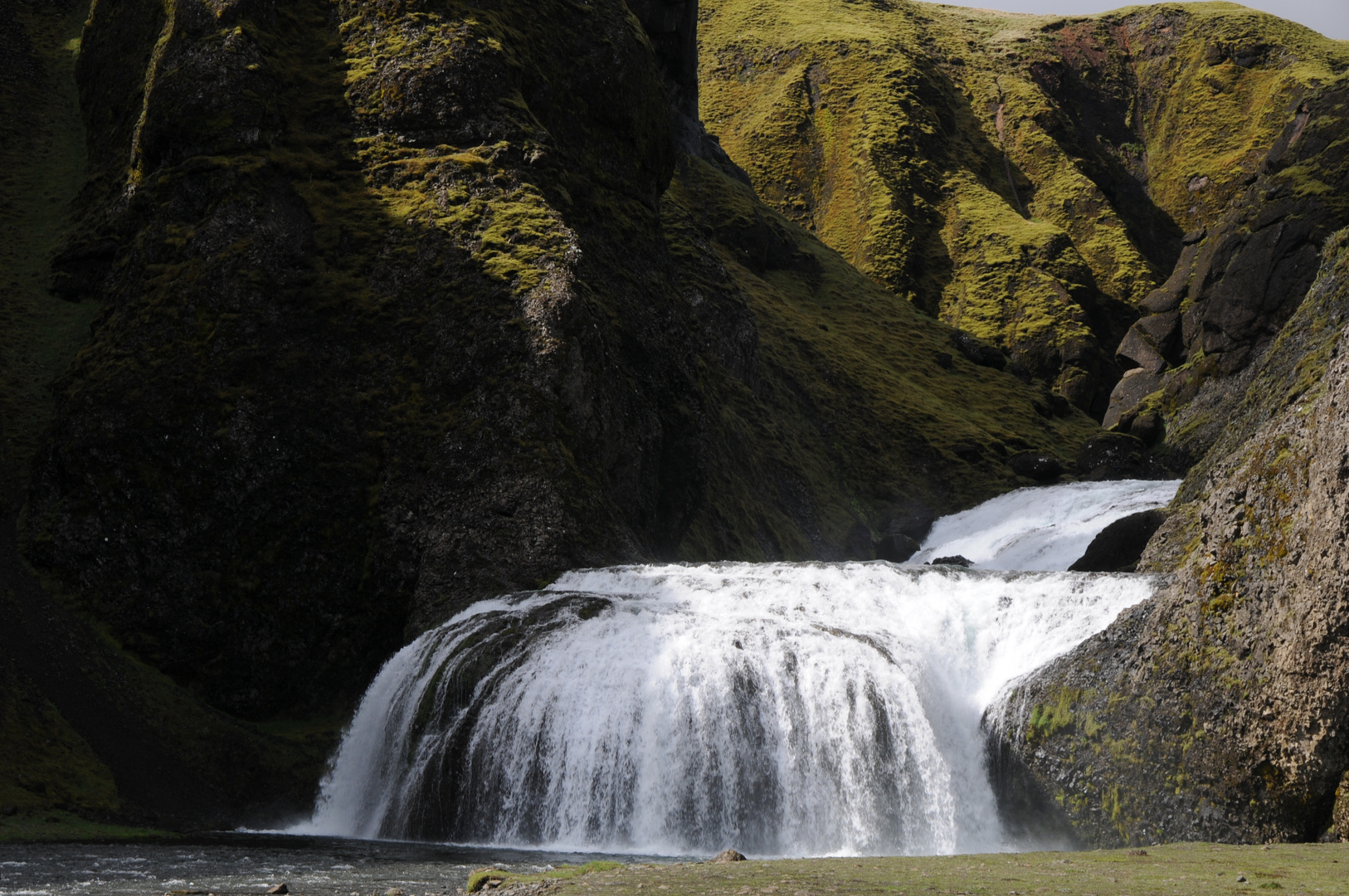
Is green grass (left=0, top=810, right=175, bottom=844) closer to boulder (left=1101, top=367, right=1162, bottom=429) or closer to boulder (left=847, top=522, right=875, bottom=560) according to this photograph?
boulder (left=847, top=522, right=875, bottom=560)

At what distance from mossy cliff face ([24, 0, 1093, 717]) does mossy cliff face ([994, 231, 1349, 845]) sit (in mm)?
16044

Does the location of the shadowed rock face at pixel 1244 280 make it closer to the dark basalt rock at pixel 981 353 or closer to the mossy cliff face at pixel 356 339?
the dark basalt rock at pixel 981 353

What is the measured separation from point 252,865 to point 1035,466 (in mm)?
65239

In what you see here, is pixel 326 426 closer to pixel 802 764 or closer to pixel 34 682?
pixel 34 682

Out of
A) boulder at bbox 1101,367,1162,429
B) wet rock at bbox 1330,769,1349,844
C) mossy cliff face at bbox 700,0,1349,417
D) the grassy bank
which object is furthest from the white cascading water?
mossy cliff face at bbox 700,0,1349,417

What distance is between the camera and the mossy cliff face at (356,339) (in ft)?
97.6

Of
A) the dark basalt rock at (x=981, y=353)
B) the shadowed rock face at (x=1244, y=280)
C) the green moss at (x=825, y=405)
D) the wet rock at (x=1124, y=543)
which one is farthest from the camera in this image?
the dark basalt rock at (x=981, y=353)

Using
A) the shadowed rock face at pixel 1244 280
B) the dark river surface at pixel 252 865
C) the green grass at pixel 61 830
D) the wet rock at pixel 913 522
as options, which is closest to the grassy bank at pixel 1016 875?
the dark river surface at pixel 252 865

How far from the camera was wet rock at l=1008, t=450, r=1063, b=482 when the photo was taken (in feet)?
238

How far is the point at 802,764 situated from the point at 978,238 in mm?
103134

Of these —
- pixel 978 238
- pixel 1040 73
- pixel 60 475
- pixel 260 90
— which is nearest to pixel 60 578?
pixel 60 475

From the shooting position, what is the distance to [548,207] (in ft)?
122

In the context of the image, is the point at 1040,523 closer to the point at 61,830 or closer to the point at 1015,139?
the point at 61,830

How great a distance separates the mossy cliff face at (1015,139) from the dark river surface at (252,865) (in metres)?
78.9
